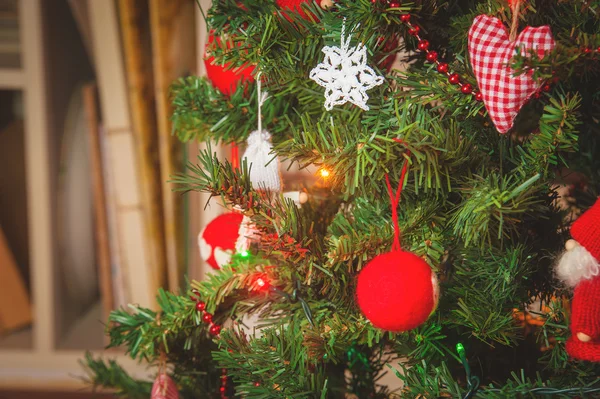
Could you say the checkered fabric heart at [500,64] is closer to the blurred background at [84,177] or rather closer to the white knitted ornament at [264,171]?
the white knitted ornament at [264,171]

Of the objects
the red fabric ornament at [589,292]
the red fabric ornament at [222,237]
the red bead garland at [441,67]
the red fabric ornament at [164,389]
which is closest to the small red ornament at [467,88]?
the red bead garland at [441,67]

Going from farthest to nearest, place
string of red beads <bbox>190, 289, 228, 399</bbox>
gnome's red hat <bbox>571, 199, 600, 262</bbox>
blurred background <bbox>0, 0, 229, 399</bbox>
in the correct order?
blurred background <bbox>0, 0, 229, 399</bbox>
string of red beads <bbox>190, 289, 228, 399</bbox>
gnome's red hat <bbox>571, 199, 600, 262</bbox>

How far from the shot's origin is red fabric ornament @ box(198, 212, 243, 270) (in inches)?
19.5

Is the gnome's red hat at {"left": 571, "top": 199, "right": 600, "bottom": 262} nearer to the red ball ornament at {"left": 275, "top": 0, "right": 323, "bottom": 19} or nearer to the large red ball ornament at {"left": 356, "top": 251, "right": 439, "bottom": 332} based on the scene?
the large red ball ornament at {"left": 356, "top": 251, "right": 439, "bottom": 332}

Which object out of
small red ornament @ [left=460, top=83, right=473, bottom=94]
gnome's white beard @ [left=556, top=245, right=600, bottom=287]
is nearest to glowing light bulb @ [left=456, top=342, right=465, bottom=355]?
gnome's white beard @ [left=556, top=245, right=600, bottom=287]

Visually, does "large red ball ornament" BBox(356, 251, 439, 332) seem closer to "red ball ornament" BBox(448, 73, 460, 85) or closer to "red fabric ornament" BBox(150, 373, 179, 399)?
"red ball ornament" BBox(448, 73, 460, 85)

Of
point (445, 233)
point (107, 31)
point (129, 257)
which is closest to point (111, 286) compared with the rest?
point (129, 257)

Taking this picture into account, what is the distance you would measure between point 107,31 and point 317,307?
0.71 metres

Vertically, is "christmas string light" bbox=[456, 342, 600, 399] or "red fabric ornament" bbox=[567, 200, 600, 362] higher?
"red fabric ornament" bbox=[567, 200, 600, 362]

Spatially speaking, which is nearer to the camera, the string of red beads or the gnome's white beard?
the gnome's white beard

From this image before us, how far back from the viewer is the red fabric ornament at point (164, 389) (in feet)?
1.60

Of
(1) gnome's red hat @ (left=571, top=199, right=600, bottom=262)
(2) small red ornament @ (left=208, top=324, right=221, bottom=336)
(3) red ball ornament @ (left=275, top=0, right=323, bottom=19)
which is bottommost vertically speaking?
(2) small red ornament @ (left=208, top=324, right=221, bottom=336)

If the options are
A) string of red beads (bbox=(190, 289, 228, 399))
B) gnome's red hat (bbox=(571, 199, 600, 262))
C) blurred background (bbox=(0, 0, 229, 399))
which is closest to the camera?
gnome's red hat (bbox=(571, 199, 600, 262))

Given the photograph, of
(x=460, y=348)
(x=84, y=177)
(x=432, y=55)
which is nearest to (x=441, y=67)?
(x=432, y=55)
